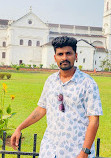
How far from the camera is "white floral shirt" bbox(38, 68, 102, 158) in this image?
96.3 inches

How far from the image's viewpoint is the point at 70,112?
2.47m

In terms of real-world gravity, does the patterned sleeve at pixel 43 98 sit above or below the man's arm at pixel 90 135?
above

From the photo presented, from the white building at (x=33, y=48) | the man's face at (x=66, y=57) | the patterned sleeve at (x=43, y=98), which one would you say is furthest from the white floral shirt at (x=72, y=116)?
the white building at (x=33, y=48)

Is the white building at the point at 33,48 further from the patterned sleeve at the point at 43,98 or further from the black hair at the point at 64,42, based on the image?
the black hair at the point at 64,42

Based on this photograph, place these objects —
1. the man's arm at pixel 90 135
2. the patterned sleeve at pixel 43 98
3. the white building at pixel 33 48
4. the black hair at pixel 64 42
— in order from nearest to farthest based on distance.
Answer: the man's arm at pixel 90 135, the black hair at pixel 64 42, the patterned sleeve at pixel 43 98, the white building at pixel 33 48

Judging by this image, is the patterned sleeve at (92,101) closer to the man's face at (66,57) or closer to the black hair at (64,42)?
the man's face at (66,57)

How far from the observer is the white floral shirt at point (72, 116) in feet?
8.03

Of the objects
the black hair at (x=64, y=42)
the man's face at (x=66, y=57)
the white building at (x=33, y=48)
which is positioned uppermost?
the white building at (x=33, y=48)

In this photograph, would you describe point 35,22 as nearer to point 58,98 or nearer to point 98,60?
point 98,60

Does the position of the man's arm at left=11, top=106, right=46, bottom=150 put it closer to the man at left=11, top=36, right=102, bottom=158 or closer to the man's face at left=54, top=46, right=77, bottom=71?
the man at left=11, top=36, right=102, bottom=158

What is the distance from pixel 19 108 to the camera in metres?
10.1

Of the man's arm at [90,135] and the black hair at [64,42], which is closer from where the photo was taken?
the man's arm at [90,135]

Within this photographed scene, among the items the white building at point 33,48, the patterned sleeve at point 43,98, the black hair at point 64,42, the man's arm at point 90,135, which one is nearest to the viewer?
the man's arm at point 90,135

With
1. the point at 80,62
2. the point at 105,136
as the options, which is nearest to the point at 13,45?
the point at 80,62
